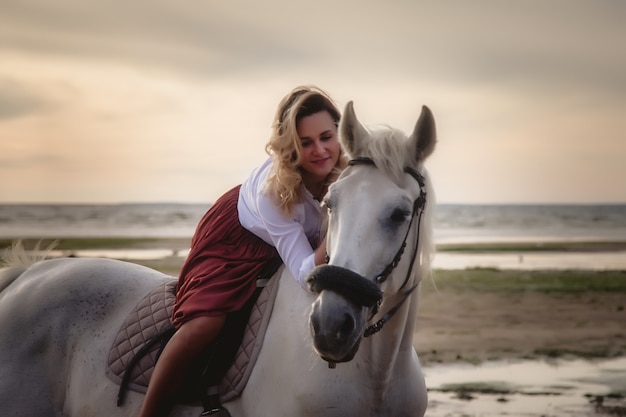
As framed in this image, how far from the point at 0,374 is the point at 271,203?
5.79 feet

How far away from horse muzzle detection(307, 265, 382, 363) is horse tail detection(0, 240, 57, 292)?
2.31 meters

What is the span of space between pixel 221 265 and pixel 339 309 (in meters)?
1.05

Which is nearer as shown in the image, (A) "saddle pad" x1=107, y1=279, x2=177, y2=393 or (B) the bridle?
(B) the bridle

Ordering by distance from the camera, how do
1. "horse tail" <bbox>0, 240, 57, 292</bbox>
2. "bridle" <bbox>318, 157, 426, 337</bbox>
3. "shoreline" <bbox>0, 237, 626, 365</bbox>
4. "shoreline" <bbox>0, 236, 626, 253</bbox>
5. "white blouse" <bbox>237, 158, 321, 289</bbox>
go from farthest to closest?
"shoreline" <bbox>0, 236, 626, 253</bbox>
"shoreline" <bbox>0, 237, 626, 365</bbox>
"horse tail" <bbox>0, 240, 57, 292</bbox>
"white blouse" <bbox>237, 158, 321, 289</bbox>
"bridle" <bbox>318, 157, 426, 337</bbox>

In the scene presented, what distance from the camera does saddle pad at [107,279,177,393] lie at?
371cm

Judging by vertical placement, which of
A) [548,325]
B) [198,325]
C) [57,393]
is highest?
[198,325]

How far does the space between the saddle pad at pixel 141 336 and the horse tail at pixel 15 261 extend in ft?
2.93

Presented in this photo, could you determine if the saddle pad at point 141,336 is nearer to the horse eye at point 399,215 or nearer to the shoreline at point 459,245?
the horse eye at point 399,215

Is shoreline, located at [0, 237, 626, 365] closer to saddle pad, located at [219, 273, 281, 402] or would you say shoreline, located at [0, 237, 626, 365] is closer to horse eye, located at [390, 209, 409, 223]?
saddle pad, located at [219, 273, 281, 402]

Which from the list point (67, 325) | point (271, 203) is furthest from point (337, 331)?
point (67, 325)

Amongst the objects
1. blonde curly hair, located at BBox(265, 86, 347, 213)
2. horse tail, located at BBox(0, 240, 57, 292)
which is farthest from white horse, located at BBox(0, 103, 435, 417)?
blonde curly hair, located at BBox(265, 86, 347, 213)

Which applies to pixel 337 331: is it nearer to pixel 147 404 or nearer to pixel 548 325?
pixel 147 404

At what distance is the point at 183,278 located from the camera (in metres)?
3.77

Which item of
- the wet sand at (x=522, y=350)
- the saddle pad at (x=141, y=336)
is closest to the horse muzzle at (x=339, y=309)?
the saddle pad at (x=141, y=336)
